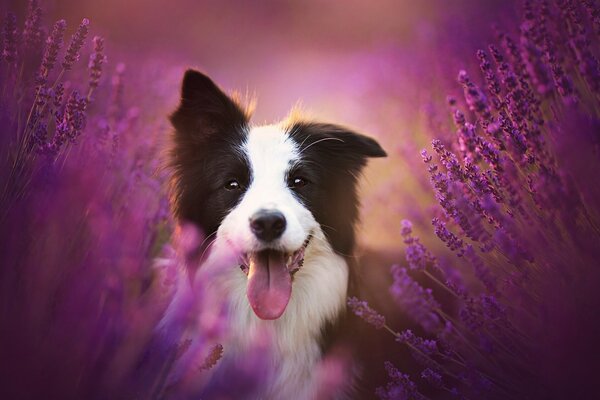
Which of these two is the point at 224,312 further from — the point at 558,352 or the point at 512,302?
the point at 558,352

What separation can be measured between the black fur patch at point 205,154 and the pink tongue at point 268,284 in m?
0.27

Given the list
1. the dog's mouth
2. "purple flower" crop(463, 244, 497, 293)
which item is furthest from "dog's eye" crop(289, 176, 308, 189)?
"purple flower" crop(463, 244, 497, 293)

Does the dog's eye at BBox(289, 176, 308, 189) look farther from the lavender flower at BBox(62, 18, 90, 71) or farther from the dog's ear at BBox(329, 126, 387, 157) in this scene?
the lavender flower at BBox(62, 18, 90, 71)

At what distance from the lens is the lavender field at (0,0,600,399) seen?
48.3 inches

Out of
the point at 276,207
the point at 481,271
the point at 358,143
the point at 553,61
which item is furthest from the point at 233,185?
the point at 553,61

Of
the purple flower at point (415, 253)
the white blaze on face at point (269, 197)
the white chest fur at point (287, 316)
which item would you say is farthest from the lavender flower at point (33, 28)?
the purple flower at point (415, 253)

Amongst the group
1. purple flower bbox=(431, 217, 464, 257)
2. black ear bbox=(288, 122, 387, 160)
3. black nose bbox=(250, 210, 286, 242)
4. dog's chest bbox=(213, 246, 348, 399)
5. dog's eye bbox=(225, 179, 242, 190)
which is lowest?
dog's chest bbox=(213, 246, 348, 399)

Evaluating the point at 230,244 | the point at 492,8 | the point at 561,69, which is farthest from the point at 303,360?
the point at 492,8

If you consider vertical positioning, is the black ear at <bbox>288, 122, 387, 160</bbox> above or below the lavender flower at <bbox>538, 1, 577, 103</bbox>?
below

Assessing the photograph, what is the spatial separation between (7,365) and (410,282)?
1.00 metres

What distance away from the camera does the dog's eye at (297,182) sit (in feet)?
7.81

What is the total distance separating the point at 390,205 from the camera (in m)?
2.66

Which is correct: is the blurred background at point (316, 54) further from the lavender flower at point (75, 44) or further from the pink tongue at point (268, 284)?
the pink tongue at point (268, 284)

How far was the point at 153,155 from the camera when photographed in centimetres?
257
